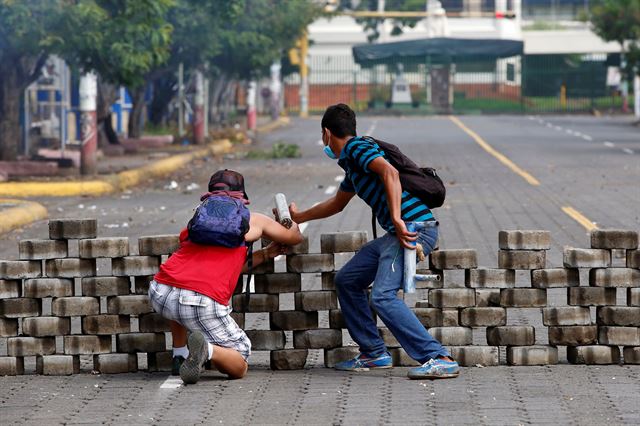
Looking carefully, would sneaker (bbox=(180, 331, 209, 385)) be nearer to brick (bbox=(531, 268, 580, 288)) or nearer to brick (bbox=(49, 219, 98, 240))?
brick (bbox=(49, 219, 98, 240))

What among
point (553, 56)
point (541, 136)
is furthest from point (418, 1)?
point (541, 136)

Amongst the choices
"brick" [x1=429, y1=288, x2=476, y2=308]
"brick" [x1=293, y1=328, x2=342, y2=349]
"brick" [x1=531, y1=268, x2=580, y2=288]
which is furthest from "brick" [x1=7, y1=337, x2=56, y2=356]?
"brick" [x1=531, y1=268, x2=580, y2=288]

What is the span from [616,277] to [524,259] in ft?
1.86

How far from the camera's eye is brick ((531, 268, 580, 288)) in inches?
360

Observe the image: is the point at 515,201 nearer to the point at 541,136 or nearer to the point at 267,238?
the point at 267,238

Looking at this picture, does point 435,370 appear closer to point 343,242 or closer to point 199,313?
point 343,242

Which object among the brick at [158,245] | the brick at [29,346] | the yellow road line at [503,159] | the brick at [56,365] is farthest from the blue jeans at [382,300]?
the yellow road line at [503,159]

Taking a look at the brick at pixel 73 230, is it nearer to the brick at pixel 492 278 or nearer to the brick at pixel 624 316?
the brick at pixel 492 278

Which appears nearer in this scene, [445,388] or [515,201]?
[445,388]

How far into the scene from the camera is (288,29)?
44031 mm

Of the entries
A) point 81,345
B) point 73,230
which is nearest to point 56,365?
point 81,345

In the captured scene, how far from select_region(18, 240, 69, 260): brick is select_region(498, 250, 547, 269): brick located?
271 cm

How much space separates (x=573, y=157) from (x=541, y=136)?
12000mm

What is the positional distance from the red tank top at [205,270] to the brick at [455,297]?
48.9 inches
